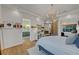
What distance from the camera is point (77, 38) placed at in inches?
97.3

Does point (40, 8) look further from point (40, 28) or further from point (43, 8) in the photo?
point (40, 28)

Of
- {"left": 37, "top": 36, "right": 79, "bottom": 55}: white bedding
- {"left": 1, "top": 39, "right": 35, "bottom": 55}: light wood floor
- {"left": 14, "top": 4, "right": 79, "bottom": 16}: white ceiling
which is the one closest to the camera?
{"left": 37, "top": 36, "right": 79, "bottom": 55}: white bedding

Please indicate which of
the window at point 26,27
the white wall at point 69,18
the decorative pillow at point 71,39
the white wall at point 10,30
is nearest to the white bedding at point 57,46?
the decorative pillow at point 71,39

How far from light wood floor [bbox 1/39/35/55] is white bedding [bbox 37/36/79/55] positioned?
28 centimetres

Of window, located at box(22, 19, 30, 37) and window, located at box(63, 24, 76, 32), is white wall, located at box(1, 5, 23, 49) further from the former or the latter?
window, located at box(63, 24, 76, 32)

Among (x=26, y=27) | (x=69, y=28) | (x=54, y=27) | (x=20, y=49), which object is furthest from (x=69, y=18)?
(x=20, y=49)

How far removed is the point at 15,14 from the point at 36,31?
27.9 inches

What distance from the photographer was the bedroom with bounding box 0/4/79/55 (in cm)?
252

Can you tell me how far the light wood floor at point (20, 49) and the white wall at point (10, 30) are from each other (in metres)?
0.10

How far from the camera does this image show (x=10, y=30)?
9.07 ft

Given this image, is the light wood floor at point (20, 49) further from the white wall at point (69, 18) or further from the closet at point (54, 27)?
the white wall at point (69, 18)

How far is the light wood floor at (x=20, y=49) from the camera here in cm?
264

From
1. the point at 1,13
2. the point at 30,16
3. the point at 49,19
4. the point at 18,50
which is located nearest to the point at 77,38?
the point at 49,19

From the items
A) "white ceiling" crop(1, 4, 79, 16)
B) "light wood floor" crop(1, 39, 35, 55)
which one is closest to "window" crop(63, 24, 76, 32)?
"white ceiling" crop(1, 4, 79, 16)
